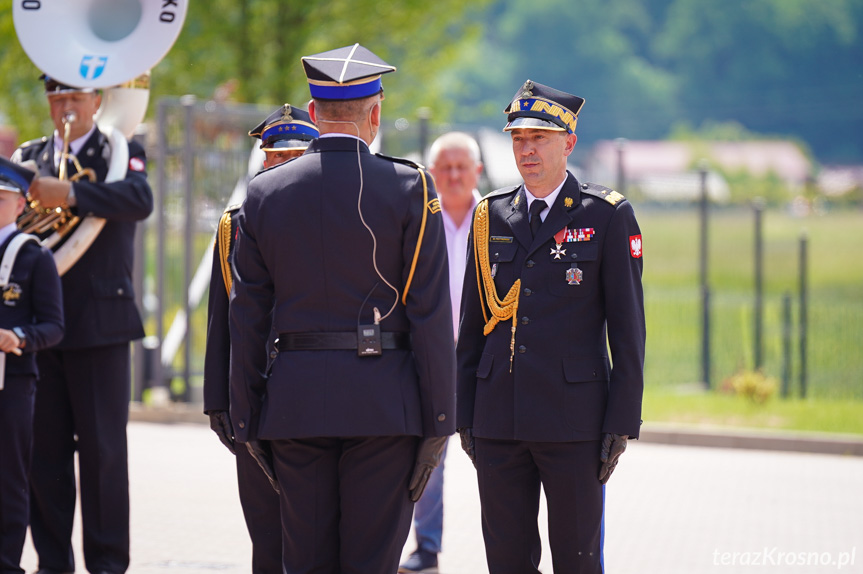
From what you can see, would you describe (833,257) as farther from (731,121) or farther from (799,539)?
(731,121)

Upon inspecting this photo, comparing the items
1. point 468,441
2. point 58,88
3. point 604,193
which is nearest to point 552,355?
point 468,441

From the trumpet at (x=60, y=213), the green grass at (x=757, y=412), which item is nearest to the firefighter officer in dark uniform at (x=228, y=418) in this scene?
the trumpet at (x=60, y=213)

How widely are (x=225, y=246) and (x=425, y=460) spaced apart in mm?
1292

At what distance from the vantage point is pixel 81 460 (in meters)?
6.52

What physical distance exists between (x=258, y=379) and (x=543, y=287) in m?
1.17

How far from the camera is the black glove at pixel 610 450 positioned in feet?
16.3

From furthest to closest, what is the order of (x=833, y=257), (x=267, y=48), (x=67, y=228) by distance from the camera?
(x=833, y=257), (x=267, y=48), (x=67, y=228)

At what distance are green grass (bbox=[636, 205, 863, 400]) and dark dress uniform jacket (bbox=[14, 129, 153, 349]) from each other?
9.12m

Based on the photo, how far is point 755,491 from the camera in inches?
371

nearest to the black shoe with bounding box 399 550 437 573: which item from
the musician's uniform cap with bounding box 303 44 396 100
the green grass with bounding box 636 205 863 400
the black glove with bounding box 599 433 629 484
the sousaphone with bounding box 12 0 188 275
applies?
the black glove with bounding box 599 433 629 484

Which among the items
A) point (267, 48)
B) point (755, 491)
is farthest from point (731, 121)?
point (755, 491)

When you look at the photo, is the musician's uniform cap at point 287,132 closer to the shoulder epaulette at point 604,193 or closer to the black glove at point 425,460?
the shoulder epaulette at point 604,193

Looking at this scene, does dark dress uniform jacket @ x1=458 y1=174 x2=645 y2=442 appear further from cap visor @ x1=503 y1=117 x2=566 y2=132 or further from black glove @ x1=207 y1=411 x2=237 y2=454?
black glove @ x1=207 y1=411 x2=237 y2=454

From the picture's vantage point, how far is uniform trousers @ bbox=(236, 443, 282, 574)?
506 centimetres
